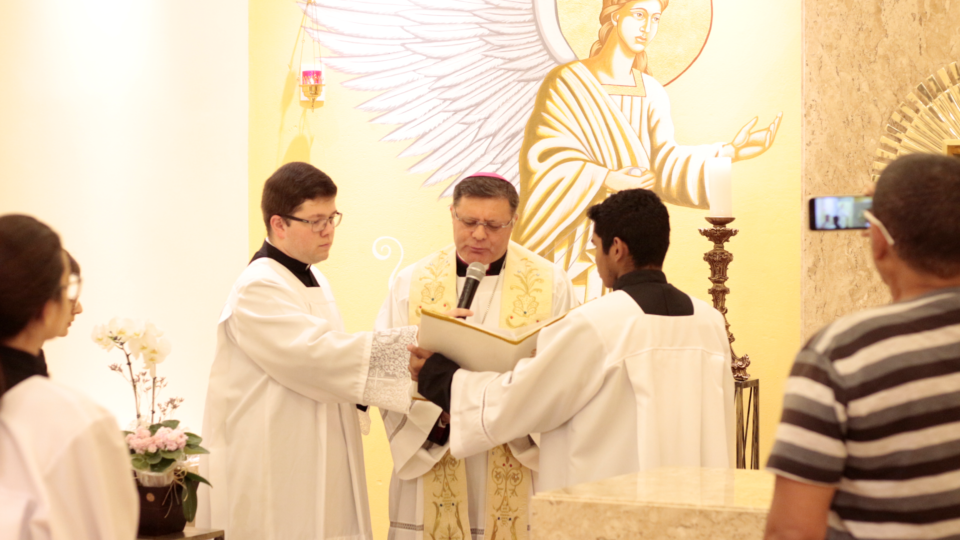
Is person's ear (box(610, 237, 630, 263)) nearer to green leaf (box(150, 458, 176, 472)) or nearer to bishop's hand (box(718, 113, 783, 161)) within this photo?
green leaf (box(150, 458, 176, 472))

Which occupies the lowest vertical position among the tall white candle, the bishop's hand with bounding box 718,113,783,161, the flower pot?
the flower pot

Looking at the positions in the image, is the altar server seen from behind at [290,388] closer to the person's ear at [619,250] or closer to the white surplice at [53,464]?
the person's ear at [619,250]

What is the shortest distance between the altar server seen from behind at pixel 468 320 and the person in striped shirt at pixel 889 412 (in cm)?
215

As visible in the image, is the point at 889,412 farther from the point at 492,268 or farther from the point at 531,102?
the point at 531,102

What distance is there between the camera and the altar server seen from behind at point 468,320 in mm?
3633

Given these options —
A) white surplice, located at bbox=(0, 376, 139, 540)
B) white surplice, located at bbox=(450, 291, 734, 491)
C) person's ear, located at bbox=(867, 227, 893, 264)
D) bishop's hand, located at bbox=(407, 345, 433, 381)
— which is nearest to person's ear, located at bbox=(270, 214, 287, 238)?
bishop's hand, located at bbox=(407, 345, 433, 381)

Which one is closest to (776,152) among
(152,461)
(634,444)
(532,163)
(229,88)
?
(532,163)

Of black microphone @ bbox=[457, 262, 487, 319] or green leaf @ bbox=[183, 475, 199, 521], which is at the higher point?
black microphone @ bbox=[457, 262, 487, 319]

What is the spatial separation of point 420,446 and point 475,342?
78 cm

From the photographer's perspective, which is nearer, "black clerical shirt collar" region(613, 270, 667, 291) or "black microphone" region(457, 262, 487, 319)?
"black clerical shirt collar" region(613, 270, 667, 291)

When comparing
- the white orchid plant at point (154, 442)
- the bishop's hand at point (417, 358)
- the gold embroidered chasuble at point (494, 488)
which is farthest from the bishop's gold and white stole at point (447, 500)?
the white orchid plant at point (154, 442)

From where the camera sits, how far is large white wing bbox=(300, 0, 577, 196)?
5199 mm

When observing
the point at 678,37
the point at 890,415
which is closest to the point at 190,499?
the point at 890,415

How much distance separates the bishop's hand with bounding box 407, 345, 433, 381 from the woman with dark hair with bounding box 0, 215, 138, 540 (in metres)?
1.48
